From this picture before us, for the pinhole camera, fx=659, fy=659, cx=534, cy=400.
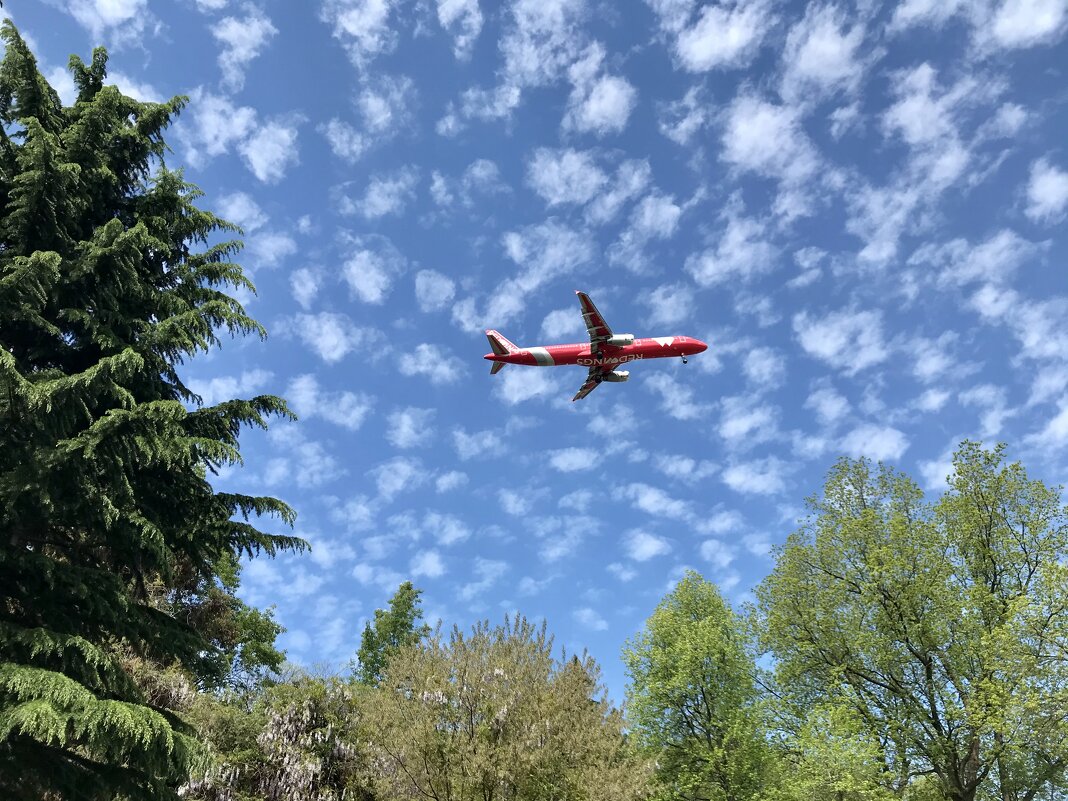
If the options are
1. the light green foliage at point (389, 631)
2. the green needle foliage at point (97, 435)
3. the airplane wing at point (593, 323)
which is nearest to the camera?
the green needle foliage at point (97, 435)

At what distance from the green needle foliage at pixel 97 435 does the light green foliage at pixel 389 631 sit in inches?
1254

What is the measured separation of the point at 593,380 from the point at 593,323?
2.90 meters

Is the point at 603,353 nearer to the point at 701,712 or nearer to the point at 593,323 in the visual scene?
Answer: the point at 593,323

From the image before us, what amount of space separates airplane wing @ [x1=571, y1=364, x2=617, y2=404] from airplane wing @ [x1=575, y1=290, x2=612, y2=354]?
3.66ft

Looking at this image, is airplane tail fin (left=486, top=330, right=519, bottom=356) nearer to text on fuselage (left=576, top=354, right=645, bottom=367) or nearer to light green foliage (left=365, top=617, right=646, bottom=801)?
text on fuselage (left=576, top=354, right=645, bottom=367)

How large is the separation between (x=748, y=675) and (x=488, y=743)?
14654 millimetres

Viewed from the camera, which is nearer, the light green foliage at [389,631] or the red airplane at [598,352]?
the red airplane at [598,352]

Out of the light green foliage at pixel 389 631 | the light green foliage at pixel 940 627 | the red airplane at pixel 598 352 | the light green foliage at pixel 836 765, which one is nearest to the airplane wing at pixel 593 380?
the red airplane at pixel 598 352

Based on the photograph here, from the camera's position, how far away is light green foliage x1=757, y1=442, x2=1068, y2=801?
18125 mm

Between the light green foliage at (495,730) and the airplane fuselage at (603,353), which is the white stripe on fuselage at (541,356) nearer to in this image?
the airplane fuselage at (603,353)

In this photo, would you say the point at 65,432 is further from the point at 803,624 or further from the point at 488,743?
the point at 803,624

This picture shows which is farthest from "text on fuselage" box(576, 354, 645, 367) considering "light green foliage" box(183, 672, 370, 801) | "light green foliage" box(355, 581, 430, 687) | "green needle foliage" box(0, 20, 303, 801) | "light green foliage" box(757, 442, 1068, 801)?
"light green foliage" box(355, 581, 430, 687)

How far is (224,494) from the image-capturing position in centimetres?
1389

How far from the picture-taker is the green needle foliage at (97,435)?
10141 mm
